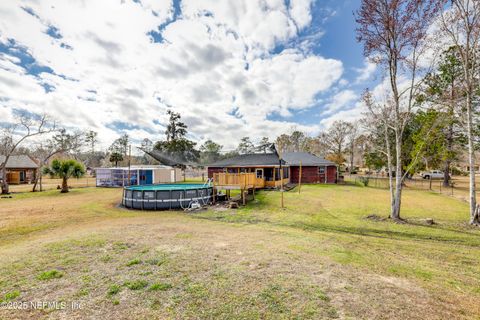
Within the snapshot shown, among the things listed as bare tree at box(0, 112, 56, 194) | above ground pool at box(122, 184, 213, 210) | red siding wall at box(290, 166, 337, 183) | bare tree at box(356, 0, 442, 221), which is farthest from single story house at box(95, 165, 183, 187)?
bare tree at box(356, 0, 442, 221)

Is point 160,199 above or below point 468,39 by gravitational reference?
below

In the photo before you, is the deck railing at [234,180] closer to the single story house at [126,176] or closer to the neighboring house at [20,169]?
the single story house at [126,176]

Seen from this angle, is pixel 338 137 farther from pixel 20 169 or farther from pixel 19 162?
pixel 19 162

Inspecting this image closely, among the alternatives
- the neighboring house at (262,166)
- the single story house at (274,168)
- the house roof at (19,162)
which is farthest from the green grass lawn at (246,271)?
the house roof at (19,162)

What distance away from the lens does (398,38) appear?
372 inches

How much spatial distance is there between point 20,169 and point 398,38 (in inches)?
1565

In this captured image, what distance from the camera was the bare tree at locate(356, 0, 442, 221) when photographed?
905cm

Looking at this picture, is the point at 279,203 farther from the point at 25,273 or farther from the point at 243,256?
the point at 25,273

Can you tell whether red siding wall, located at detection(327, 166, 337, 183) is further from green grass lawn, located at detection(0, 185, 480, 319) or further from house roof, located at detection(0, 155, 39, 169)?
house roof, located at detection(0, 155, 39, 169)

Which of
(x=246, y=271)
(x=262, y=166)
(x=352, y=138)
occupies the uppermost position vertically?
(x=352, y=138)

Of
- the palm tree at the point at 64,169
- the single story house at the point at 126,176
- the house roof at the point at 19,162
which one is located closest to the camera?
the palm tree at the point at 64,169

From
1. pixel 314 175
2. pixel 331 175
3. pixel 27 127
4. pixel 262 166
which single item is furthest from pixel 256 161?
pixel 27 127

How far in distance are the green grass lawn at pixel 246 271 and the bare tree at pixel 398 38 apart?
15.2 ft

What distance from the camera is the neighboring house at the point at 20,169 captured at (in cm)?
2678
